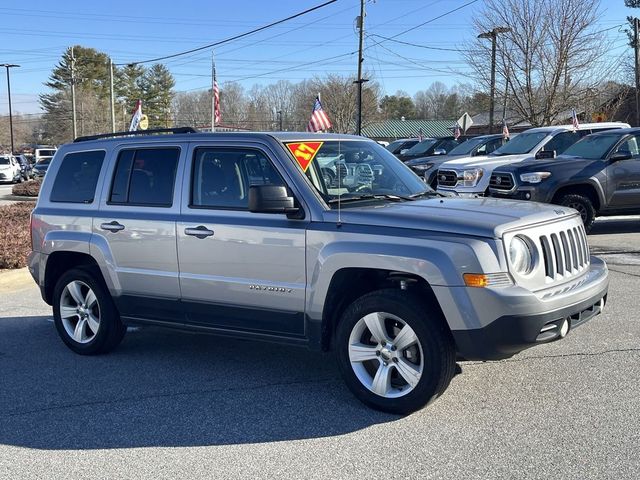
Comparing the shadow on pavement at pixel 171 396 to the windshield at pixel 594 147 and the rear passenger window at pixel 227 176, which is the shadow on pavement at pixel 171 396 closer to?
the rear passenger window at pixel 227 176

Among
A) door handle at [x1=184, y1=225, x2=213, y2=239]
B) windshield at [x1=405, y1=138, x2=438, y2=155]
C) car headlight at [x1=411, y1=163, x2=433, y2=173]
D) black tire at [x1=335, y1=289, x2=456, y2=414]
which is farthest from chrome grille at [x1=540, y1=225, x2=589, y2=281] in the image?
windshield at [x1=405, y1=138, x2=438, y2=155]

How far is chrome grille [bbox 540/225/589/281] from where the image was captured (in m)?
4.50

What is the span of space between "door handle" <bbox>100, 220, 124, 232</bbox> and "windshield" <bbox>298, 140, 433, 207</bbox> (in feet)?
5.77

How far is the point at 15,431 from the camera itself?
14.8 ft

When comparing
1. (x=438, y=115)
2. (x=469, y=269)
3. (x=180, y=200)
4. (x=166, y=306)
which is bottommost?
(x=166, y=306)

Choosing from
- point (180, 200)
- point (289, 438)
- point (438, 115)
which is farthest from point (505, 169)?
point (438, 115)

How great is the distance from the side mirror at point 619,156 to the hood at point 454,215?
771 centimetres

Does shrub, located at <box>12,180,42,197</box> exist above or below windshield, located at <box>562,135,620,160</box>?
below

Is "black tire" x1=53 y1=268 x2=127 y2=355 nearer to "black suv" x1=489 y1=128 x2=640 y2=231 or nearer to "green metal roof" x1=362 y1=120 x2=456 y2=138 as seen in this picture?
"black suv" x1=489 y1=128 x2=640 y2=231

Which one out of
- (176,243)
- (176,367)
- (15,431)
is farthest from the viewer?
(176,367)

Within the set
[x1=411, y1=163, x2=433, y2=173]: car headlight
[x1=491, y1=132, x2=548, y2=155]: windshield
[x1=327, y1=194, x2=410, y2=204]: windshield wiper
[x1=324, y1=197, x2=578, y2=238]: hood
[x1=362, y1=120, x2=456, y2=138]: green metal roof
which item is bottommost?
[x1=324, y1=197, x2=578, y2=238]: hood

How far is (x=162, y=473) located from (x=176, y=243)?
2021mm

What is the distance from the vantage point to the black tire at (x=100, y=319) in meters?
6.02

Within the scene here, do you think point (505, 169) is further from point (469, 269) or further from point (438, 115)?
point (438, 115)
